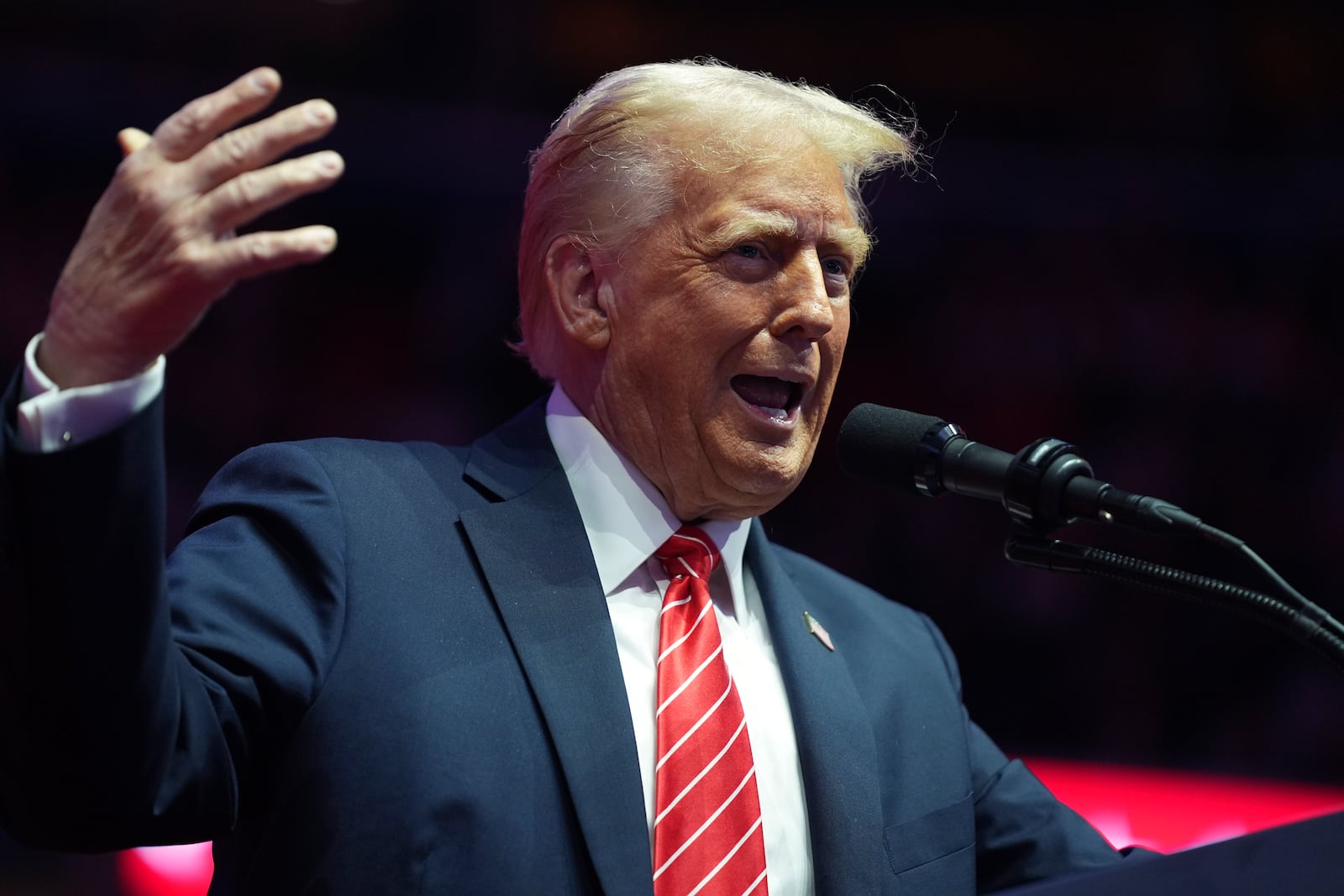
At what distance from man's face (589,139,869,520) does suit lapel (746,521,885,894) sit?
0.58 ft

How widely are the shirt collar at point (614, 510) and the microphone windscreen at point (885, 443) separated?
301 mm

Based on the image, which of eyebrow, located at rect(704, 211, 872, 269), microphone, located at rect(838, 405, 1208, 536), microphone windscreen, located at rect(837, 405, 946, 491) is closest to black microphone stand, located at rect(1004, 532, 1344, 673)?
microphone, located at rect(838, 405, 1208, 536)

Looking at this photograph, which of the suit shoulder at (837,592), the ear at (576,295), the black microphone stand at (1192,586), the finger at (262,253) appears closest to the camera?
the finger at (262,253)

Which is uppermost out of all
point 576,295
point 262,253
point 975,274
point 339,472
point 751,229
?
point 262,253

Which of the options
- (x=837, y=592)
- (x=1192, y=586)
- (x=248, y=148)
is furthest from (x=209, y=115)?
(x=837, y=592)

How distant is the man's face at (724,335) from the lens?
5.41ft

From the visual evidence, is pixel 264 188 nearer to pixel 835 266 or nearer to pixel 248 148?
pixel 248 148

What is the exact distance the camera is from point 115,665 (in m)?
1.04

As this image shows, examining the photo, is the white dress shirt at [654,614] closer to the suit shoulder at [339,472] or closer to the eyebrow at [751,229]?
the suit shoulder at [339,472]

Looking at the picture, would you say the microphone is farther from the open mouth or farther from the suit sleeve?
the suit sleeve

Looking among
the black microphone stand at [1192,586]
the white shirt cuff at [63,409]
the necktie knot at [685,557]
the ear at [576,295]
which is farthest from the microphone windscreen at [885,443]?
the white shirt cuff at [63,409]

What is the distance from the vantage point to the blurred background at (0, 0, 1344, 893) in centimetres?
413

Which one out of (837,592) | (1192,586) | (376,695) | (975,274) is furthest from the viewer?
(975,274)

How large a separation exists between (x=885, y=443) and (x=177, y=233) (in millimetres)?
730
